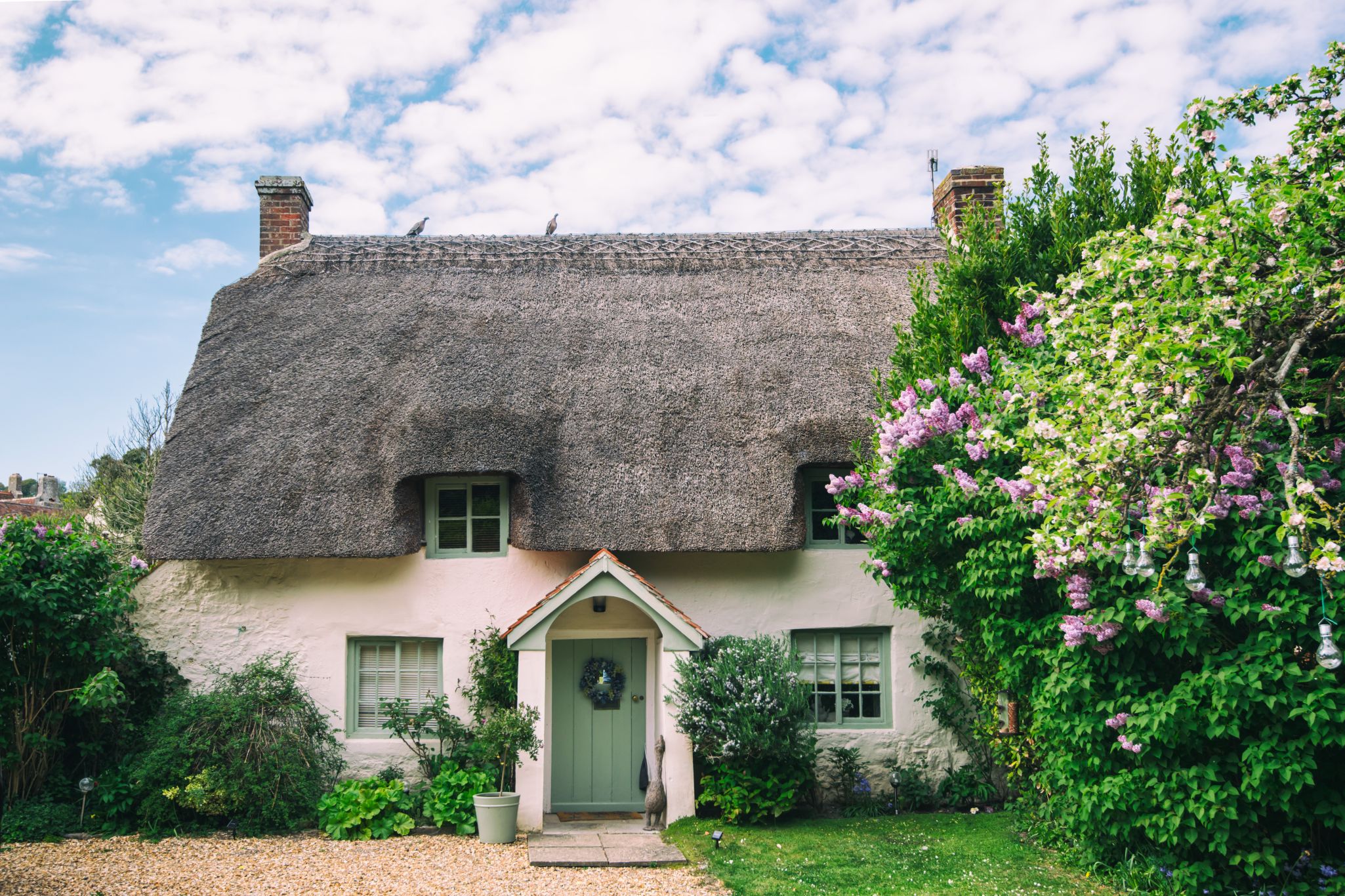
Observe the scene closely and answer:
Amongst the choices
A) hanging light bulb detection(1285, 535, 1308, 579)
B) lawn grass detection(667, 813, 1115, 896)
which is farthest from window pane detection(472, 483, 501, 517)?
hanging light bulb detection(1285, 535, 1308, 579)

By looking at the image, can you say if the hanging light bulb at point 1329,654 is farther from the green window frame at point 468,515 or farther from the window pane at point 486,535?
the window pane at point 486,535

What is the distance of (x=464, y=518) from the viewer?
32.6 feet

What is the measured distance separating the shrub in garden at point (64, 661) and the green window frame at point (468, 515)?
288cm

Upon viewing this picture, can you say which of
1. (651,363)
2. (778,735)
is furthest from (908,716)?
(651,363)

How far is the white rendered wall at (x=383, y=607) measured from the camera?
9.64m

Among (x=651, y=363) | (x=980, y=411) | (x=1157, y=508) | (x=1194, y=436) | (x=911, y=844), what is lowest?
(x=911, y=844)

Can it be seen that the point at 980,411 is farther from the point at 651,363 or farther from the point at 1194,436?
the point at 651,363

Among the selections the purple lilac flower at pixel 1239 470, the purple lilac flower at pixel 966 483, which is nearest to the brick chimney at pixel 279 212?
the purple lilac flower at pixel 966 483

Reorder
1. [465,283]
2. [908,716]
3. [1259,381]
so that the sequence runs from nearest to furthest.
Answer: [1259,381], [908,716], [465,283]

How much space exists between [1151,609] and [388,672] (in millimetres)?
7181

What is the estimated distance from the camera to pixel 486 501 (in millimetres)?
9922

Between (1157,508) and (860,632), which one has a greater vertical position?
(1157,508)

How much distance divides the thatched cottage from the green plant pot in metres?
0.37

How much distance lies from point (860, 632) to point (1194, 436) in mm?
5293
